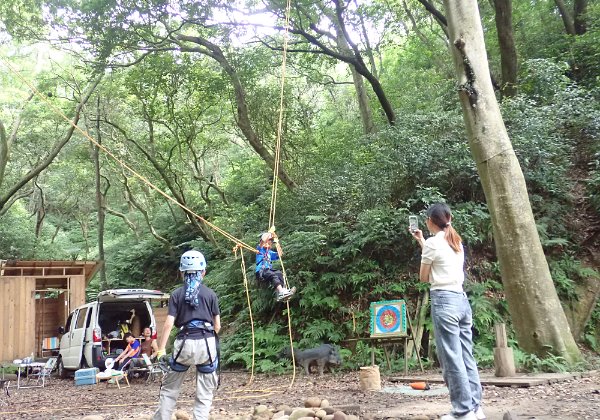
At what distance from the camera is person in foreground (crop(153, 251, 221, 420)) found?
4.25 metres

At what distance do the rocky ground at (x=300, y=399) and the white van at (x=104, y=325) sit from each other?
2.71 feet

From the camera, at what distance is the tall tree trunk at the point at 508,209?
7.10 m

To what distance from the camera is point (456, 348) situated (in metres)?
3.86

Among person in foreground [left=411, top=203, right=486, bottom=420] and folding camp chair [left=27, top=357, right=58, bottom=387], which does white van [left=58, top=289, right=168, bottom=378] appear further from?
person in foreground [left=411, top=203, right=486, bottom=420]

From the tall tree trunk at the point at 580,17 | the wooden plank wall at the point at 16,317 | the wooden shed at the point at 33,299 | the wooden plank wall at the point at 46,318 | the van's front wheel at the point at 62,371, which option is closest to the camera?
the van's front wheel at the point at 62,371

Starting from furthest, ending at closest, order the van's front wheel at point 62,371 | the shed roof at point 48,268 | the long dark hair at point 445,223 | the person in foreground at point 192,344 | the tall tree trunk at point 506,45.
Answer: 1. the shed roof at point 48,268
2. the tall tree trunk at point 506,45
3. the van's front wheel at point 62,371
4. the person in foreground at point 192,344
5. the long dark hair at point 445,223

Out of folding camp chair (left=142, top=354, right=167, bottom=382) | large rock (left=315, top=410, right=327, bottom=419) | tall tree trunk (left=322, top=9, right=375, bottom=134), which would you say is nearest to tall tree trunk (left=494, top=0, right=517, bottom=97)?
tall tree trunk (left=322, top=9, right=375, bottom=134)

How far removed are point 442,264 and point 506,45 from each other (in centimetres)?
1145

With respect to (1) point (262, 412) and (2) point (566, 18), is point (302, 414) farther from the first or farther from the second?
(2) point (566, 18)

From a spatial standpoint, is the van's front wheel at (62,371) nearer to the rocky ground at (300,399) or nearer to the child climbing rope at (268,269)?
the rocky ground at (300,399)

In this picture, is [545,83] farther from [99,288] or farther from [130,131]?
[99,288]

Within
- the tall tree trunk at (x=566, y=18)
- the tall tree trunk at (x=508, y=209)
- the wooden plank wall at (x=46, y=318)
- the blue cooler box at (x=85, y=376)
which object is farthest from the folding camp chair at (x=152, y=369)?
the tall tree trunk at (x=566, y=18)

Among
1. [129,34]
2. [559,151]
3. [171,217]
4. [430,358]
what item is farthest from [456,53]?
[171,217]

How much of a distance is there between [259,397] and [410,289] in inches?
161
